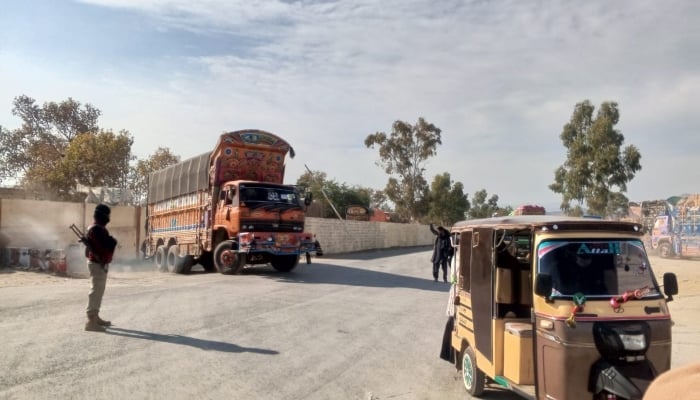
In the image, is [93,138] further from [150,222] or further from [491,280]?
[491,280]

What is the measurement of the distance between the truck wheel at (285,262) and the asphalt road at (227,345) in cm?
439

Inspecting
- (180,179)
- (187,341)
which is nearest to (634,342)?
(187,341)

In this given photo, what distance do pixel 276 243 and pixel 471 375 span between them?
10700 millimetres

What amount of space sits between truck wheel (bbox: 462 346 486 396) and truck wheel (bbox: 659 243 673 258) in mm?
25571

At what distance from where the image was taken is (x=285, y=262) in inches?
696

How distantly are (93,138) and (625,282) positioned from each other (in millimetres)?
37885

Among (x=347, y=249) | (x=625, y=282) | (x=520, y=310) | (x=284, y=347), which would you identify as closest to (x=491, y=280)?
(x=520, y=310)

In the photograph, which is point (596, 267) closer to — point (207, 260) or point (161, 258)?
point (207, 260)

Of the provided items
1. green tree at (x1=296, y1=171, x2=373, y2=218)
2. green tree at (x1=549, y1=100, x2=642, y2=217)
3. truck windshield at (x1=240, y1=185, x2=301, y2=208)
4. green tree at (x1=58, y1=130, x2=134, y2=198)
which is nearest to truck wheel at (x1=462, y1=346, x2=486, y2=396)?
truck windshield at (x1=240, y1=185, x2=301, y2=208)

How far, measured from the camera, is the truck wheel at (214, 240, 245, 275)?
52.0ft

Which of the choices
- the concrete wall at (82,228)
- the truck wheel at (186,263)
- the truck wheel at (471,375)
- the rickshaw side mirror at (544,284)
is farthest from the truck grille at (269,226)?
the rickshaw side mirror at (544,284)

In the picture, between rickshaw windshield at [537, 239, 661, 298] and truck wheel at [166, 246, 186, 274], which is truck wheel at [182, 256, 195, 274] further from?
rickshaw windshield at [537, 239, 661, 298]

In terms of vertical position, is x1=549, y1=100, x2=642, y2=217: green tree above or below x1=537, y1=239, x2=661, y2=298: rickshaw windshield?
above

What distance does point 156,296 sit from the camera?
11.5 m
